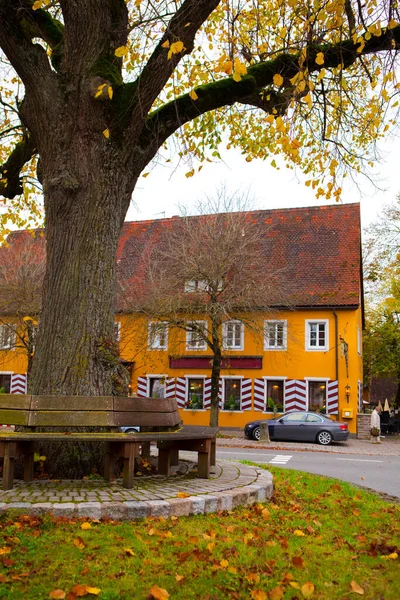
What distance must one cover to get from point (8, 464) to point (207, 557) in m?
2.54

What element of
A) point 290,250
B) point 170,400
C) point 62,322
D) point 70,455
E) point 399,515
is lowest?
point 399,515

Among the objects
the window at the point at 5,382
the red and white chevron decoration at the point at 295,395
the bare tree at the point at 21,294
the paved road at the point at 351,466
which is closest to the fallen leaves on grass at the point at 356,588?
the paved road at the point at 351,466

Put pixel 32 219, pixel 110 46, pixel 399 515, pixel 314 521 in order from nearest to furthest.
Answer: pixel 314 521 → pixel 399 515 → pixel 110 46 → pixel 32 219

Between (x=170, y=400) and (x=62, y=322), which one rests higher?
(x=62, y=322)


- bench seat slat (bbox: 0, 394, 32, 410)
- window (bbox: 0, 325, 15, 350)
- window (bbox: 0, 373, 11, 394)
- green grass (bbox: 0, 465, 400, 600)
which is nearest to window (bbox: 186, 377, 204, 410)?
window (bbox: 0, 325, 15, 350)

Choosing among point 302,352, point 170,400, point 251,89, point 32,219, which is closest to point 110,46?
point 251,89

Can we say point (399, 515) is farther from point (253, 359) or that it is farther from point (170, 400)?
point (253, 359)

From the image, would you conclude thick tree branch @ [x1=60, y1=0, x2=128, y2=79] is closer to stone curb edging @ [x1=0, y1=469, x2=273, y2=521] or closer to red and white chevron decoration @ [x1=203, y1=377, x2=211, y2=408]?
stone curb edging @ [x1=0, y1=469, x2=273, y2=521]

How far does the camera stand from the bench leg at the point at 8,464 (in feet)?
18.9

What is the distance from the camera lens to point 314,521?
5723 mm

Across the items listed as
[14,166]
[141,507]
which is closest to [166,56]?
[14,166]

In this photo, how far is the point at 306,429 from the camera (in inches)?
907

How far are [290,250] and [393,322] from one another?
12.1 metres

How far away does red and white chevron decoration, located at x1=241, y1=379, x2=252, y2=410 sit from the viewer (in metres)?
28.2
